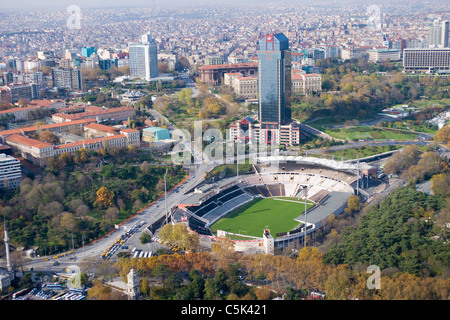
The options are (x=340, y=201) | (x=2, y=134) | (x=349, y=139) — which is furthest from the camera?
(x=349, y=139)

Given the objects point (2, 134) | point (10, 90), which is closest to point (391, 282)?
point (2, 134)

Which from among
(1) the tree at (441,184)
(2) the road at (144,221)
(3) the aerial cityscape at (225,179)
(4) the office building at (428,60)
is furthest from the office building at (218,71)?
(1) the tree at (441,184)

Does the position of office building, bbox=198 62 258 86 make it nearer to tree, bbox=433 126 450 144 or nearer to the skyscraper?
the skyscraper

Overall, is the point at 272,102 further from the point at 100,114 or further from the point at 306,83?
the point at 306,83

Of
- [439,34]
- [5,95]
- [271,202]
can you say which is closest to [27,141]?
[271,202]

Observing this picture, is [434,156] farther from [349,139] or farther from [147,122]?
[147,122]
